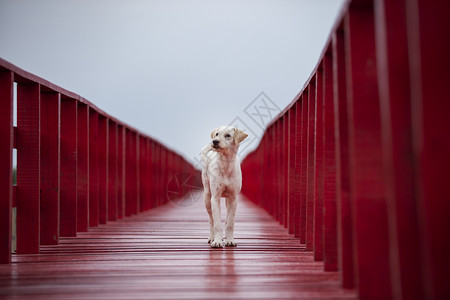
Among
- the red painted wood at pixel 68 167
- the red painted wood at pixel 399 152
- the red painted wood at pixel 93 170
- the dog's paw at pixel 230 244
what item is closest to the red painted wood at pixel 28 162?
the red painted wood at pixel 68 167

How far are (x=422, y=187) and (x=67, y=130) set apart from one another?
17.4ft

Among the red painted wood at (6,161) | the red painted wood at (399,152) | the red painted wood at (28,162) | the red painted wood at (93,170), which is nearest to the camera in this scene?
the red painted wood at (399,152)

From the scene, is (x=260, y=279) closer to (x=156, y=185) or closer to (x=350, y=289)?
(x=350, y=289)

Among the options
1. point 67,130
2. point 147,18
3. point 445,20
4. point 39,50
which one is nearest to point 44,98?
point 67,130

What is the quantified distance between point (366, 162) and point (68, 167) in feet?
15.2

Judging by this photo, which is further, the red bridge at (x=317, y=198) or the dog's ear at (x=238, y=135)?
the dog's ear at (x=238, y=135)

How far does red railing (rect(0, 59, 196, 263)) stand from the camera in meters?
4.66

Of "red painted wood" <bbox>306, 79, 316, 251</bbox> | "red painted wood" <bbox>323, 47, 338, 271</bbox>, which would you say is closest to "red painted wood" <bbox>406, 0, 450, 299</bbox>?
"red painted wood" <bbox>323, 47, 338, 271</bbox>

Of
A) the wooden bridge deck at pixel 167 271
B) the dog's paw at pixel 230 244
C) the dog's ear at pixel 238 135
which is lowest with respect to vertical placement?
the wooden bridge deck at pixel 167 271

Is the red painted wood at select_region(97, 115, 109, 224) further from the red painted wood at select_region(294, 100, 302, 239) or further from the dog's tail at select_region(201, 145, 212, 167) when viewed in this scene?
the red painted wood at select_region(294, 100, 302, 239)

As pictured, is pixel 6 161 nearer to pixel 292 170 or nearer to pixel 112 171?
pixel 292 170

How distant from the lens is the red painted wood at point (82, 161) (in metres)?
7.42

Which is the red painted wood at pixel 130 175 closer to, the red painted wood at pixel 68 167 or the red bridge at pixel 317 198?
the red bridge at pixel 317 198

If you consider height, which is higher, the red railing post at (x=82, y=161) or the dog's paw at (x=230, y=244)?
the red railing post at (x=82, y=161)
